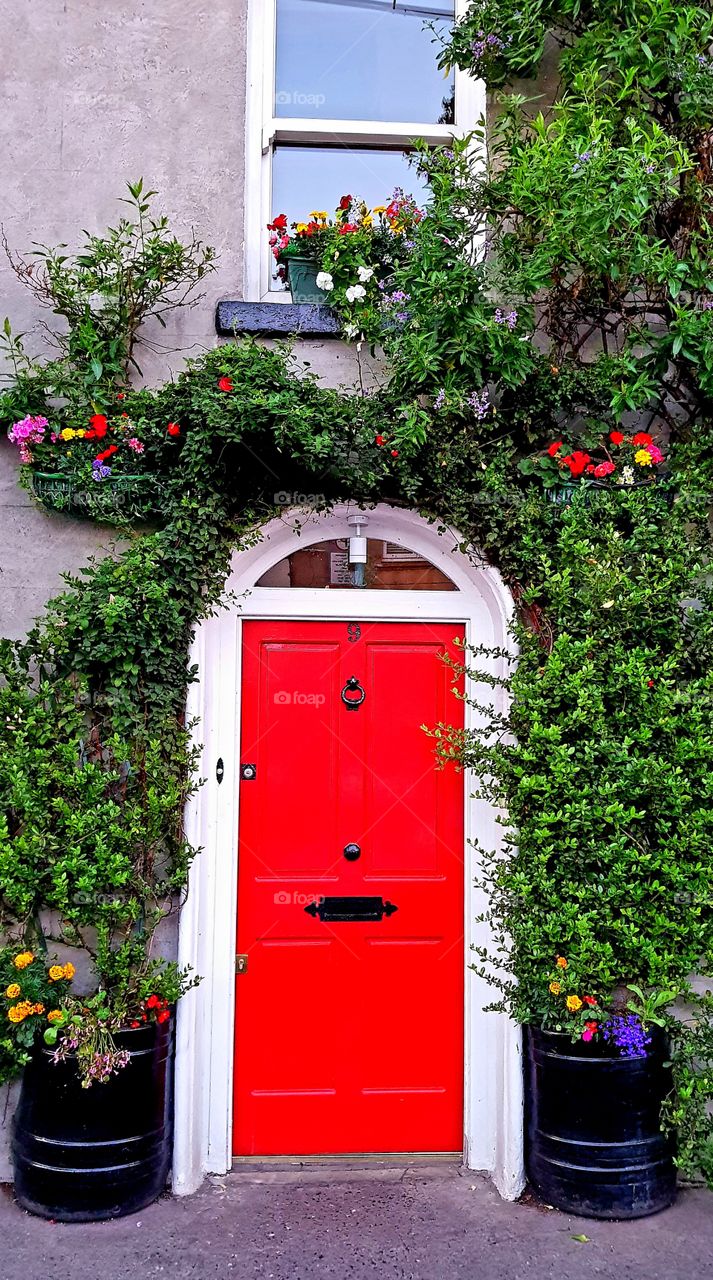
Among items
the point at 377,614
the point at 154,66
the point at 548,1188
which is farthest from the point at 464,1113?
the point at 154,66

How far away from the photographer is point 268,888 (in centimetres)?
400

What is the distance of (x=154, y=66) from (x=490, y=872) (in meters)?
3.96

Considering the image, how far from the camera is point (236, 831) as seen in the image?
13.0 feet

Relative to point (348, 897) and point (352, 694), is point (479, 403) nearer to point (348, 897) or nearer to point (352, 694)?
point (352, 694)

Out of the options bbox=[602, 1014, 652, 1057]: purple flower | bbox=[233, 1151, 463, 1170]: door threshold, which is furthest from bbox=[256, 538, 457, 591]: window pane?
bbox=[233, 1151, 463, 1170]: door threshold

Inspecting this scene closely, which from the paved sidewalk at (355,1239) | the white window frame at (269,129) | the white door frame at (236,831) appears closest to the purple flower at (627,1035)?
the white door frame at (236,831)

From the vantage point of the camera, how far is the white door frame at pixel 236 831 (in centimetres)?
373

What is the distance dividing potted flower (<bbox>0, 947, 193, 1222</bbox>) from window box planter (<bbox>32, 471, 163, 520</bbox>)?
1.83 meters

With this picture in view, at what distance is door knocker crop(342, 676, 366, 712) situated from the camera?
162 inches

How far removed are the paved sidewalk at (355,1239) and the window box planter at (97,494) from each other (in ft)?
9.20

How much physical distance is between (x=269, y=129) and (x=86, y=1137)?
4.48 meters

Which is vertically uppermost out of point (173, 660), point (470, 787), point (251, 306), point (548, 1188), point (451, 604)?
point (251, 306)

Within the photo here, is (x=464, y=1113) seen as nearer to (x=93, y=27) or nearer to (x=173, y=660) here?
(x=173, y=660)

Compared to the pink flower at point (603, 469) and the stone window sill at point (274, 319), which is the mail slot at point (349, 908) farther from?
the stone window sill at point (274, 319)
